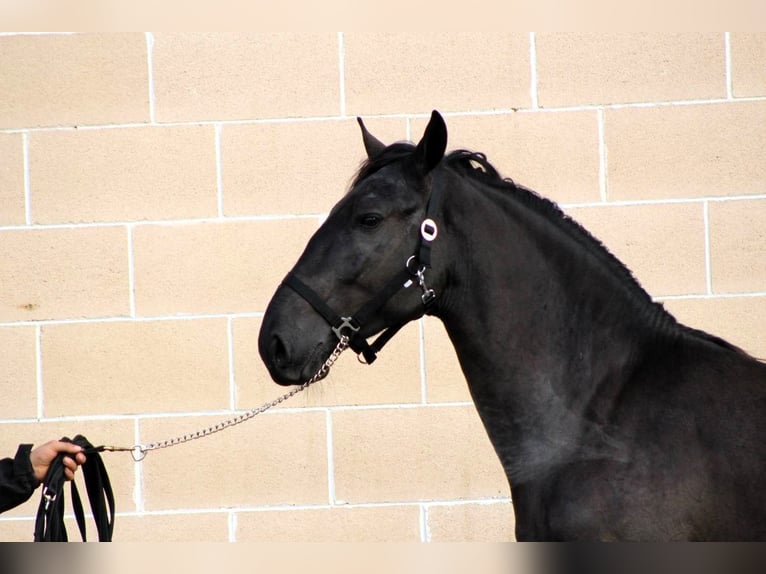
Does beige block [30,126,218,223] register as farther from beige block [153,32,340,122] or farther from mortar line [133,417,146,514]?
mortar line [133,417,146,514]

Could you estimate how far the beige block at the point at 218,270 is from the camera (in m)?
4.46

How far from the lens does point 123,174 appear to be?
4.50 m

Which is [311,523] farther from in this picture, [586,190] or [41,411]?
[586,190]

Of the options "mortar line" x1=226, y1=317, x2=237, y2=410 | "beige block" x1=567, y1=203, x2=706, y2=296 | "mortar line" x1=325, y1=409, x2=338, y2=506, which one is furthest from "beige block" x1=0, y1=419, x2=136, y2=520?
"beige block" x1=567, y1=203, x2=706, y2=296

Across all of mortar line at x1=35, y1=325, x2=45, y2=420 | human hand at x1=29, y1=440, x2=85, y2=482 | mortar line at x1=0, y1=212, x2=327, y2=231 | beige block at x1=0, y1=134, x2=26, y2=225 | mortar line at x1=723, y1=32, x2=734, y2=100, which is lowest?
human hand at x1=29, y1=440, x2=85, y2=482

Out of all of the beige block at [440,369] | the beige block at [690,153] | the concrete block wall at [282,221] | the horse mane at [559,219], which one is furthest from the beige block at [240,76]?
the horse mane at [559,219]

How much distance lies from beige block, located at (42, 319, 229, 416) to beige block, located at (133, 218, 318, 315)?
0.09 meters

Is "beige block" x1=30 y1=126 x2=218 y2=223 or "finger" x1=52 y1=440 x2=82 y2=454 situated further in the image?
"beige block" x1=30 y1=126 x2=218 y2=223

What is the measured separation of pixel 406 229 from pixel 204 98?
2.09 m

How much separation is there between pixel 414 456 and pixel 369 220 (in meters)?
1.93

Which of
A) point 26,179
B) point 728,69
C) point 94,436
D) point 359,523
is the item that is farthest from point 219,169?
point 728,69

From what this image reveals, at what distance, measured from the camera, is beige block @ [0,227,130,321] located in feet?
14.6

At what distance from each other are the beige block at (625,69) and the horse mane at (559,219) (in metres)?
1.74

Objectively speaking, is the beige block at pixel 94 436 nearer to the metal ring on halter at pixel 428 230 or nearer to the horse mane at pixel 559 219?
the horse mane at pixel 559 219
